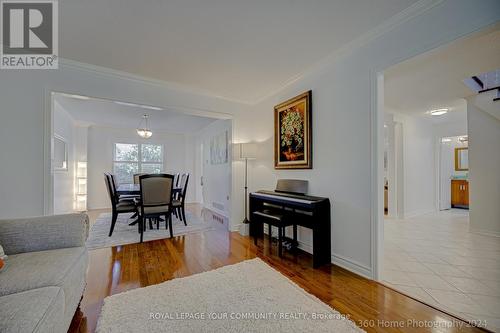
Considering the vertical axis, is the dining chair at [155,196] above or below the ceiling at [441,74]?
below

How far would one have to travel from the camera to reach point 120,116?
16.4 feet

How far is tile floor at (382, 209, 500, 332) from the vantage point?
166cm

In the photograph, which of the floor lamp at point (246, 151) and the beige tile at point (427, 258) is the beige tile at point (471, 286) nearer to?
the beige tile at point (427, 258)

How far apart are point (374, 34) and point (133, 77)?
3.10 metres

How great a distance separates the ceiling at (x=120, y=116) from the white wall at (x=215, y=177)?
0.32m

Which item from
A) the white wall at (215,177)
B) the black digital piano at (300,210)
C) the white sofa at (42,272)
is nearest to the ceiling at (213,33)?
the black digital piano at (300,210)

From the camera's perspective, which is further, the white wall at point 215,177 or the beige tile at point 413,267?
the white wall at point 215,177

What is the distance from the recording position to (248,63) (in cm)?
262

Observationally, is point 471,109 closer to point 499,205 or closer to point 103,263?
point 499,205

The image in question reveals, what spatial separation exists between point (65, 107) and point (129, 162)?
2.34m

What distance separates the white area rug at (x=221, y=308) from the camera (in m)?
1.39

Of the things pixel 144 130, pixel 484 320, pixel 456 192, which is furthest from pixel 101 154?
pixel 456 192

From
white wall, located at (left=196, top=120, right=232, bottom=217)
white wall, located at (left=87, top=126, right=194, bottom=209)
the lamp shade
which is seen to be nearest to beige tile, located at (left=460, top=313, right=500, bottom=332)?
the lamp shade

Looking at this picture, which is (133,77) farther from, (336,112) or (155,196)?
(336,112)
